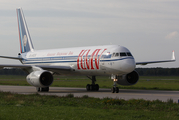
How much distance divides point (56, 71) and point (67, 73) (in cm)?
118

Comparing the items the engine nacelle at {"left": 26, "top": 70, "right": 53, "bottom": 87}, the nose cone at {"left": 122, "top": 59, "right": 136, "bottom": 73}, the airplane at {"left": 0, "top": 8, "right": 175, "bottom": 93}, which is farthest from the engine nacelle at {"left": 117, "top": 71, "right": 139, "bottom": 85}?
the engine nacelle at {"left": 26, "top": 70, "right": 53, "bottom": 87}

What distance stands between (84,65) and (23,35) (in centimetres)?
1485

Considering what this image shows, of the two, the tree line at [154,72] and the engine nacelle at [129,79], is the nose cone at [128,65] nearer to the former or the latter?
the engine nacelle at [129,79]

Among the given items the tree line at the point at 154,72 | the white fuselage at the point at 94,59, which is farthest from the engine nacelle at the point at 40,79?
the tree line at the point at 154,72

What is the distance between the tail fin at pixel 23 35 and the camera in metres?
38.9

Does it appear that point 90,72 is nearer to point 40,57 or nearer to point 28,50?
point 40,57

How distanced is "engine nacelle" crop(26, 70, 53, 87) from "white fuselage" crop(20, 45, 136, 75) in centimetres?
320

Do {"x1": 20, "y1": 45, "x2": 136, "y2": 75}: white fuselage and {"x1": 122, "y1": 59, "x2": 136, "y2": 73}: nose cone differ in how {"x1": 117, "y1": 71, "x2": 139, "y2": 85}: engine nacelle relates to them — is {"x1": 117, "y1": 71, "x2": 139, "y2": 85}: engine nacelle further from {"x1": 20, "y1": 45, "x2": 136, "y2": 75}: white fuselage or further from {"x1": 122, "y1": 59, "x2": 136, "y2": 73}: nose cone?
{"x1": 122, "y1": 59, "x2": 136, "y2": 73}: nose cone

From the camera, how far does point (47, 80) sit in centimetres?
2777

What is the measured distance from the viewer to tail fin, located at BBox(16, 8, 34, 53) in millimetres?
38881

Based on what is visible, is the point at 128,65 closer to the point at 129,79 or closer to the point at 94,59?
the point at 94,59

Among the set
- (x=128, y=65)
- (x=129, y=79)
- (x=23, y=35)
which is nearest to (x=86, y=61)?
(x=128, y=65)

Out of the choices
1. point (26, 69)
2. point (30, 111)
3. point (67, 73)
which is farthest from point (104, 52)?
point (30, 111)

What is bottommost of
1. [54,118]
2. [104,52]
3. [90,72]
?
[54,118]
